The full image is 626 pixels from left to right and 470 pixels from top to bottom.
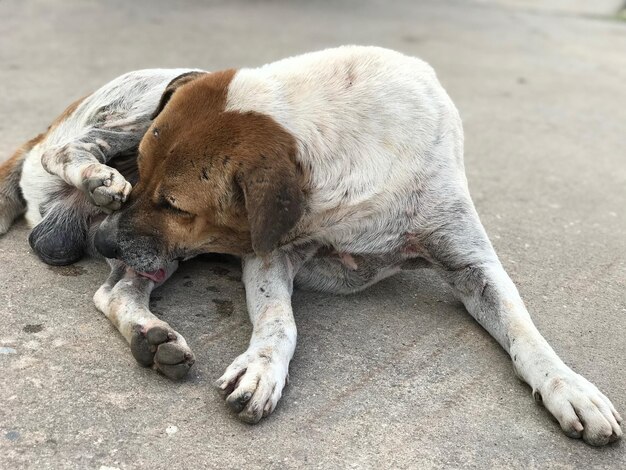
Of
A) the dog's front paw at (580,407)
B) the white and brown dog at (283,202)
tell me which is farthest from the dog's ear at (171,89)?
the dog's front paw at (580,407)

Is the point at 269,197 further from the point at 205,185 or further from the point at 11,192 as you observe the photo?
the point at 11,192

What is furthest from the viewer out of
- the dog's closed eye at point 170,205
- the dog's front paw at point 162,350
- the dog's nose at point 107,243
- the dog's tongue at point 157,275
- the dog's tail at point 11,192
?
the dog's tail at point 11,192

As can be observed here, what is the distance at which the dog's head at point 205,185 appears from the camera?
275cm

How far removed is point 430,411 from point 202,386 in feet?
2.57

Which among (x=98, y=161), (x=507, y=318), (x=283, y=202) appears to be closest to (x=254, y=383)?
(x=283, y=202)

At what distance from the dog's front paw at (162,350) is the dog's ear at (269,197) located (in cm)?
43

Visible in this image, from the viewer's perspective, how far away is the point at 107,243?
9.62 feet

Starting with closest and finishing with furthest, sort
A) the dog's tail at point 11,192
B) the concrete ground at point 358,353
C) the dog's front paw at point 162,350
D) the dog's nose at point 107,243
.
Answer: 1. the concrete ground at point 358,353
2. the dog's front paw at point 162,350
3. the dog's nose at point 107,243
4. the dog's tail at point 11,192

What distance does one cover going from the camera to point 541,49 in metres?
9.80

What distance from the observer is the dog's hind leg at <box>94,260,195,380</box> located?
268 cm

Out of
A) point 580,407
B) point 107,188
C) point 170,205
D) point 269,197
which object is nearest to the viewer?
point 580,407

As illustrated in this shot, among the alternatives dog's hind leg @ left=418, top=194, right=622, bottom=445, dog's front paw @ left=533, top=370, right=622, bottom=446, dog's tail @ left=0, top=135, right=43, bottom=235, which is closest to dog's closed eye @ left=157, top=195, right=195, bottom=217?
dog's hind leg @ left=418, top=194, right=622, bottom=445

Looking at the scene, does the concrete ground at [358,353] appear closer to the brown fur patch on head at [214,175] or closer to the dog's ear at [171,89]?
the brown fur patch on head at [214,175]

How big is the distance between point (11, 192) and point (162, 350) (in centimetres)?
151
